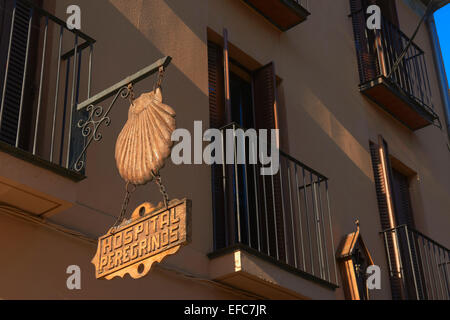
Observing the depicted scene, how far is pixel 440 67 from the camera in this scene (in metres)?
14.5

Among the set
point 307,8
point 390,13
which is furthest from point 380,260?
point 390,13

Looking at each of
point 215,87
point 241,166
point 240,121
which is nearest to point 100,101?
point 215,87

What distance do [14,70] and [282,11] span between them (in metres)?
4.07

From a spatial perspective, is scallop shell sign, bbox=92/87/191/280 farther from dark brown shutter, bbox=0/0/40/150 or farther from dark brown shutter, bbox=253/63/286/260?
dark brown shutter, bbox=253/63/286/260

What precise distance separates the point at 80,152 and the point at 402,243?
5446 mm

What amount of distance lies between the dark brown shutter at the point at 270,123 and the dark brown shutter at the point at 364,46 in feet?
8.58

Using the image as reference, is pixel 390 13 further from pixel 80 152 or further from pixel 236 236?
pixel 80 152

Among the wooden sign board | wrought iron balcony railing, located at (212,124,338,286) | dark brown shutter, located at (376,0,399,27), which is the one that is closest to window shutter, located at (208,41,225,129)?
wrought iron balcony railing, located at (212,124,338,286)

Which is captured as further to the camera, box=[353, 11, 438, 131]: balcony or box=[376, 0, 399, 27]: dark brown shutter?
box=[376, 0, 399, 27]: dark brown shutter

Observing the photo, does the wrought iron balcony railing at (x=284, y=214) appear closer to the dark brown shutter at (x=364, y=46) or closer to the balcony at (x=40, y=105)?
the balcony at (x=40, y=105)

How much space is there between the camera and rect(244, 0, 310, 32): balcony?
9.70m

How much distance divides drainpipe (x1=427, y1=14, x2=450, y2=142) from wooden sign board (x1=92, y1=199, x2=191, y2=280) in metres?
9.59

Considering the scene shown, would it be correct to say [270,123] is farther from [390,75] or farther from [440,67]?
[440,67]

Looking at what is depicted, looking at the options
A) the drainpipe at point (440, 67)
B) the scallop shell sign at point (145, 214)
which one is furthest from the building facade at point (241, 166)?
the drainpipe at point (440, 67)
